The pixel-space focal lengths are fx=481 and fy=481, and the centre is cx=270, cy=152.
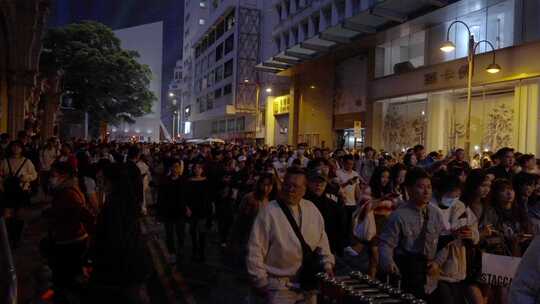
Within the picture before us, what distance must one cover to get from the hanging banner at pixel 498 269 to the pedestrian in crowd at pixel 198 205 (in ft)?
15.5

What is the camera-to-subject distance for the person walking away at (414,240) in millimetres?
3836

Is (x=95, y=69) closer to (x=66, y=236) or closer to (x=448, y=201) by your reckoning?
(x=66, y=236)

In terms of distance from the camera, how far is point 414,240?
388 centimetres

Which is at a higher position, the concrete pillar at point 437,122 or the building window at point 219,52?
the building window at point 219,52

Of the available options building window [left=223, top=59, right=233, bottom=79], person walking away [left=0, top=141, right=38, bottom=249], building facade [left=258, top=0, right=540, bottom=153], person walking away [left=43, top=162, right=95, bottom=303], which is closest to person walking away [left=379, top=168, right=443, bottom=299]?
person walking away [left=43, top=162, right=95, bottom=303]

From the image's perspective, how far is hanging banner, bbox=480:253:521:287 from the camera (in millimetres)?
4195

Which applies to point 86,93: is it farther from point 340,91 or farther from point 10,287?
point 10,287

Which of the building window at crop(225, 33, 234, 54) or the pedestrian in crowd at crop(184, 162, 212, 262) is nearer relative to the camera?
the pedestrian in crowd at crop(184, 162, 212, 262)

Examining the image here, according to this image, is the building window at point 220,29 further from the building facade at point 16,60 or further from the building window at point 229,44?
the building facade at point 16,60

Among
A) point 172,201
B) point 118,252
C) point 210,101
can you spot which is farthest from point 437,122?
point 210,101

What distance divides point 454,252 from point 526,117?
46.1ft

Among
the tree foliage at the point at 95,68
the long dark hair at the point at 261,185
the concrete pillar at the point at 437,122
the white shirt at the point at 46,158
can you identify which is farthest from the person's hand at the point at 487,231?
the tree foliage at the point at 95,68

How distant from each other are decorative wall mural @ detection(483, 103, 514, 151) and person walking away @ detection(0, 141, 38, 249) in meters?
15.0

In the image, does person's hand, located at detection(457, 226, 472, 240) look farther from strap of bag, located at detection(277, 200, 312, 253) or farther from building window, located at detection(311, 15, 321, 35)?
building window, located at detection(311, 15, 321, 35)
